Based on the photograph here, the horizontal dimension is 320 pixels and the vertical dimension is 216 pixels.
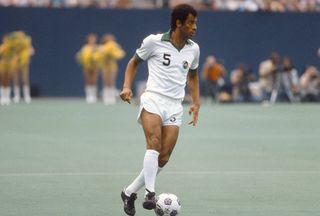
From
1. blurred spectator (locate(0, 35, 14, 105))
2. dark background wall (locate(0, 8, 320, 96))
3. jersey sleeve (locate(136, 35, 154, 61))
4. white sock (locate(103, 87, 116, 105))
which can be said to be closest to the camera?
jersey sleeve (locate(136, 35, 154, 61))

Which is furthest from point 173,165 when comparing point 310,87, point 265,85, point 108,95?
point 310,87

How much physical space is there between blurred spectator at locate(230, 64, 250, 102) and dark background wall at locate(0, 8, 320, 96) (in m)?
4.07

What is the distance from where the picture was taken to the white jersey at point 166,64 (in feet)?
36.4

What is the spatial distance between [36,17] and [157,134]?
32.6 m

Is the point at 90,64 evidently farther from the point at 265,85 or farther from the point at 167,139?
the point at 167,139

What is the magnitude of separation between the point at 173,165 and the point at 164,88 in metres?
5.72

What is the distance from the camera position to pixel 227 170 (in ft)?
52.3

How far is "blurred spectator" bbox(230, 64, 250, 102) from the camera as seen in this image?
39312 millimetres

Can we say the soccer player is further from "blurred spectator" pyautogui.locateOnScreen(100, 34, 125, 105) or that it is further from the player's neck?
"blurred spectator" pyautogui.locateOnScreen(100, 34, 125, 105)

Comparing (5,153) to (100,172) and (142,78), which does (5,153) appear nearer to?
(100,172)

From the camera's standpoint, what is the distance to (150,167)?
10.8m

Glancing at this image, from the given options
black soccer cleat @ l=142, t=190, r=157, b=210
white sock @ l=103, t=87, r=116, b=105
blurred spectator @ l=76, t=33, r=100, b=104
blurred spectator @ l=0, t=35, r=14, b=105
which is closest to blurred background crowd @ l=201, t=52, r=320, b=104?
white sock @ l=103, t=87, r=116, b=105

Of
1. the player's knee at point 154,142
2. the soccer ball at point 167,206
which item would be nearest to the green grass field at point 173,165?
the soccer ball at point 167,206

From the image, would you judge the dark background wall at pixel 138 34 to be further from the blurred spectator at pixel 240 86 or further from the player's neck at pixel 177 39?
the player's neck at pixel 177 39
